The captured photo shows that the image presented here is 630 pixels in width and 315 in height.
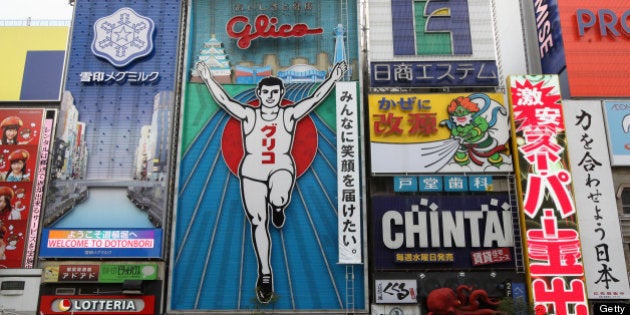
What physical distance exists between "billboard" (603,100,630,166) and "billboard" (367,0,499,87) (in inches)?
216

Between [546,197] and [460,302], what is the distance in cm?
606

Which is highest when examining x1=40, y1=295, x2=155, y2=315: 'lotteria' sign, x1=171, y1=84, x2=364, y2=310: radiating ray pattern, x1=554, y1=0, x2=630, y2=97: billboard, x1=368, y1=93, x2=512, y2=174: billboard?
x1=554, y1=0, x2=630, y2=97: billboard

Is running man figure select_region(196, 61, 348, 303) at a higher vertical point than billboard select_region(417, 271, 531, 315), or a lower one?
higher

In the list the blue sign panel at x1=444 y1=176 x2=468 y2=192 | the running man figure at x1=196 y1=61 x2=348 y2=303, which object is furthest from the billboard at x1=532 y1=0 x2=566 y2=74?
the running man figure at x1=196 y1=61 x2=348 y2=303

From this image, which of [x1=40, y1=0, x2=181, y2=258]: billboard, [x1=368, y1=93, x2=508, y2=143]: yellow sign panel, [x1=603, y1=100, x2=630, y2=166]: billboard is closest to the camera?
[x1=40, y1=0, x2=181, y2=258]: billboard

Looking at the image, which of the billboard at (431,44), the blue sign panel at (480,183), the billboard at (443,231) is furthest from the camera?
the billboard at (431,44)

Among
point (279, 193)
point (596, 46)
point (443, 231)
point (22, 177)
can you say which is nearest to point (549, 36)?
point (596, 46)

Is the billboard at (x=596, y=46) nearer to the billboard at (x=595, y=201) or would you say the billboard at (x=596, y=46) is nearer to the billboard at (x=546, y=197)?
the billboard at (x=595, y=201)

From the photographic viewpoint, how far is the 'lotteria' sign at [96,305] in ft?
87.0

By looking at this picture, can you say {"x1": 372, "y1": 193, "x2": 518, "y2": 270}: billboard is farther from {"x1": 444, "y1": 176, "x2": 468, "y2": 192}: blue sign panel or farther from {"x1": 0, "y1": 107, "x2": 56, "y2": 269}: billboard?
{"x1": 0, "y1": 107, "x2": 56, "y2": 269}: billboard

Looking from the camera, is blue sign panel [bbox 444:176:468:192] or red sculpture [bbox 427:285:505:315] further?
blue sign panel [bbox 444:176:468:192]

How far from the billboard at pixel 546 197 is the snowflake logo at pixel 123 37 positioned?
59.8 ft

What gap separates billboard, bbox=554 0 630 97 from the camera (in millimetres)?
29922

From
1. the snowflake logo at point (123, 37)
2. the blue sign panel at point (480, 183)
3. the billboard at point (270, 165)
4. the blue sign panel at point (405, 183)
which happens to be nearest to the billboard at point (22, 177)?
the snowflake logo at point (123, 37)
